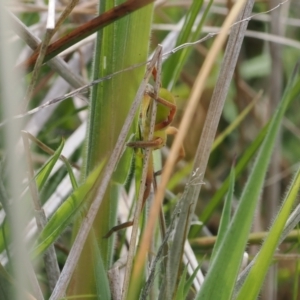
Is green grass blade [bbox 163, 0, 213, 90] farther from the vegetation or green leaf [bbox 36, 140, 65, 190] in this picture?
green leaf [bbox 36, 140, 65, 190]

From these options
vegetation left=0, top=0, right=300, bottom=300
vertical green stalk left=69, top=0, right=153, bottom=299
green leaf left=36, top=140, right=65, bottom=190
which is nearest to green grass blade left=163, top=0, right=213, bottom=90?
vegetation left=0, top=0, right=300, bottom=300

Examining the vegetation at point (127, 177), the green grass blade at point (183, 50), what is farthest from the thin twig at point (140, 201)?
the green grass blade at point (183, 50)

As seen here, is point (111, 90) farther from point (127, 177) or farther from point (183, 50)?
point (183, 50)

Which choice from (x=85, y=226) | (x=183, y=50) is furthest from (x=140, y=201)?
(x=183, y=50)

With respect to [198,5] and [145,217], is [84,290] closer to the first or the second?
[145,217]

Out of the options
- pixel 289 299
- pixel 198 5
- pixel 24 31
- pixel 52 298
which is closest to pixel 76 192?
pixel 52 298

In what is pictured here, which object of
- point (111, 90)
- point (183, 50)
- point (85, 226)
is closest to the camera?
point (85, 226)

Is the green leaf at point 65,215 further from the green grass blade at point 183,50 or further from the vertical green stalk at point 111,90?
the green grass blade at point 183,50
